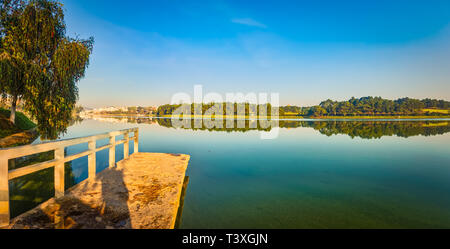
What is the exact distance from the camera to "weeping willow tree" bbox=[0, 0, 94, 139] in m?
9.89

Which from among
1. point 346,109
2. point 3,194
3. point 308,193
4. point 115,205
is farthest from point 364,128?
point 346,109

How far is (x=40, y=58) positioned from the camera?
1066cm

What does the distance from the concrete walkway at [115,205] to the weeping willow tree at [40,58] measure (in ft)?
26.3

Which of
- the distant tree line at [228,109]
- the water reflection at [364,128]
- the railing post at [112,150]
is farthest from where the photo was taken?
the distant tree line at [228,109]

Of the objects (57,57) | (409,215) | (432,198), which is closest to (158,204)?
(409,215)

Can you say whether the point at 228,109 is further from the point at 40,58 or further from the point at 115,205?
the point at 115,205

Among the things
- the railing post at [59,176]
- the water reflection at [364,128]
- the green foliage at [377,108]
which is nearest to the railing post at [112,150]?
the railing post at [59,176]

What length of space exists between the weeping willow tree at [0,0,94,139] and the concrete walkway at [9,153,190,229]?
26.3ft

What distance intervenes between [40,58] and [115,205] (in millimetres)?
11739

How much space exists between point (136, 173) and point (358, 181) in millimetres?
9079

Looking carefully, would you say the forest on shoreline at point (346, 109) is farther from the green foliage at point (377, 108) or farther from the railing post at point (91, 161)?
the railing post at point (91, 161)

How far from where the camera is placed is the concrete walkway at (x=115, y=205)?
136 inches
